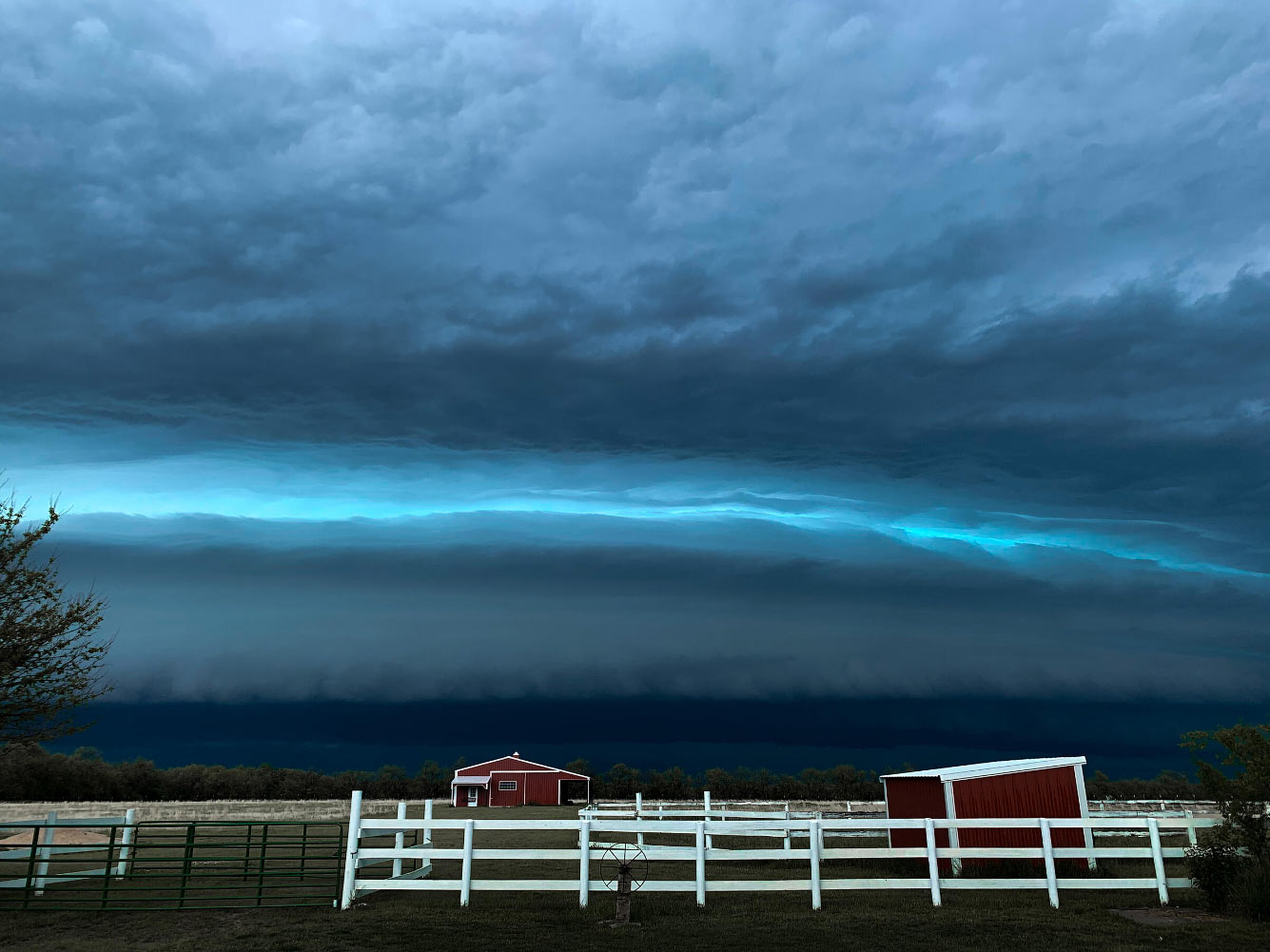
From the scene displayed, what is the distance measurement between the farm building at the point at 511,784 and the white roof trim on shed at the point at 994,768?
170ft

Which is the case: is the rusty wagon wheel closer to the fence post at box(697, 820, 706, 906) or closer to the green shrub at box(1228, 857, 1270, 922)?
the fence post at box(697, 820, 706, 906)

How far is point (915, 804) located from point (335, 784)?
87949 millimetres

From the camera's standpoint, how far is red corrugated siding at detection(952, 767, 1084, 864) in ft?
67.7

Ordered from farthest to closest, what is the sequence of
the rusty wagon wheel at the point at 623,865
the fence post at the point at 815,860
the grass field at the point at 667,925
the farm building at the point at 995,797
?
the farm building at the point at 995,797 → the fence post at the point at 815,860 → the rusty wagon wheel at the point at 623,865 → the grass field at the point at 667,925

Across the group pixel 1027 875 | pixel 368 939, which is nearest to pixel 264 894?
pixel 368 939

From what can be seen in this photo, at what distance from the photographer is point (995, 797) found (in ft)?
69.2

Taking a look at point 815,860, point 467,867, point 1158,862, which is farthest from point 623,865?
point 1158,862

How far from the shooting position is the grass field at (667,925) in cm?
1199

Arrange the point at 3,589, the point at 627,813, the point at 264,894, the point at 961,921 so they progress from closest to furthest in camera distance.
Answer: the point at 961,921, the point at 264,894, the point at 3,589, the point at 627,813

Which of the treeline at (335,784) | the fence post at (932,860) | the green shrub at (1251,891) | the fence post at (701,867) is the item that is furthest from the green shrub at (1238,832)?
the treeline at (335,784)

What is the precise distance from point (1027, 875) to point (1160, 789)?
67.3m

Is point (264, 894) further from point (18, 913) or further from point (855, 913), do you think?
point (855, 913)

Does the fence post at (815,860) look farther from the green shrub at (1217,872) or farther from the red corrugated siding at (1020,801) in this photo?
the red corrugated siding at (1020,801)

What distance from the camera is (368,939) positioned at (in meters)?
12.1
